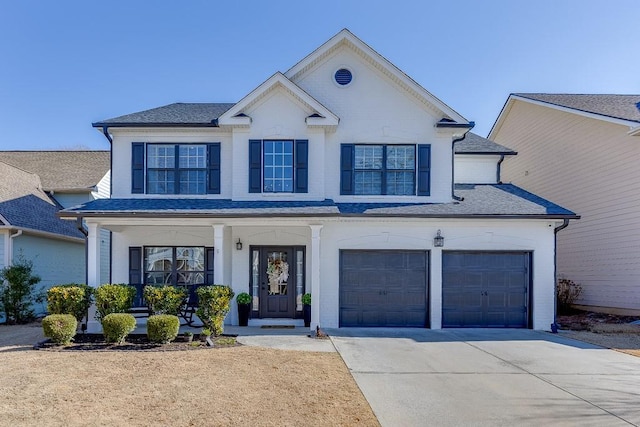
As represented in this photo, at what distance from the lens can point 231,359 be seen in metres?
8.27

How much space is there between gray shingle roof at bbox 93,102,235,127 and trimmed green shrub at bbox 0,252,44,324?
4.97 meters

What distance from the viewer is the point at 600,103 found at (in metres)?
16.6

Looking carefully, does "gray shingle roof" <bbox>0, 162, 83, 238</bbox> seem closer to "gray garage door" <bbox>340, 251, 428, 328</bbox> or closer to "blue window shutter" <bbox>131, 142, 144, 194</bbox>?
"blue window shutter" <bbox>131, 142, 144, 194</bbox>

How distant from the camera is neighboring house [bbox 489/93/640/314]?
14.1 metres

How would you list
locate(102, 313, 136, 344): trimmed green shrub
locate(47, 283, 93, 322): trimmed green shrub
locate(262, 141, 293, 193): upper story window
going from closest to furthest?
1. locate(102, 313, 136, 344): trimmed green shrub
2. locate(47, 283, 93, 322): trimmed green shrub
3. locate(262, 141, 293, 193): upper story window

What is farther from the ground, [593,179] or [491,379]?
[593,179]

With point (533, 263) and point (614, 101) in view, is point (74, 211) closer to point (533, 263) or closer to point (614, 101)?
point (533, 263)

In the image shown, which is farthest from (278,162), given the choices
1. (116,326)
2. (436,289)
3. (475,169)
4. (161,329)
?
(475,169)

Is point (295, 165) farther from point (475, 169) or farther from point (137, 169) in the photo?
point (475, 169)

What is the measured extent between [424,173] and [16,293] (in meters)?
12.3

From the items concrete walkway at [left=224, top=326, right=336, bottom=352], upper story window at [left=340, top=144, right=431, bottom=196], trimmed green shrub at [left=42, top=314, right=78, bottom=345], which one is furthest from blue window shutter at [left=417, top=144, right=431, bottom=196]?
trimmed green shrub at [left=42, top=314, right=78, bottom=345]

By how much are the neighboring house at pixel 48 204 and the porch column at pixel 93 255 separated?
2732 mm

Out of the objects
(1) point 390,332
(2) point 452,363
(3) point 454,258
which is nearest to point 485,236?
(3) point 454,258

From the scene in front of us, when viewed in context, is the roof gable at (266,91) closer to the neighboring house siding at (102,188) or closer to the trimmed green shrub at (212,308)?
the trimmed green shrub at (212,308)
